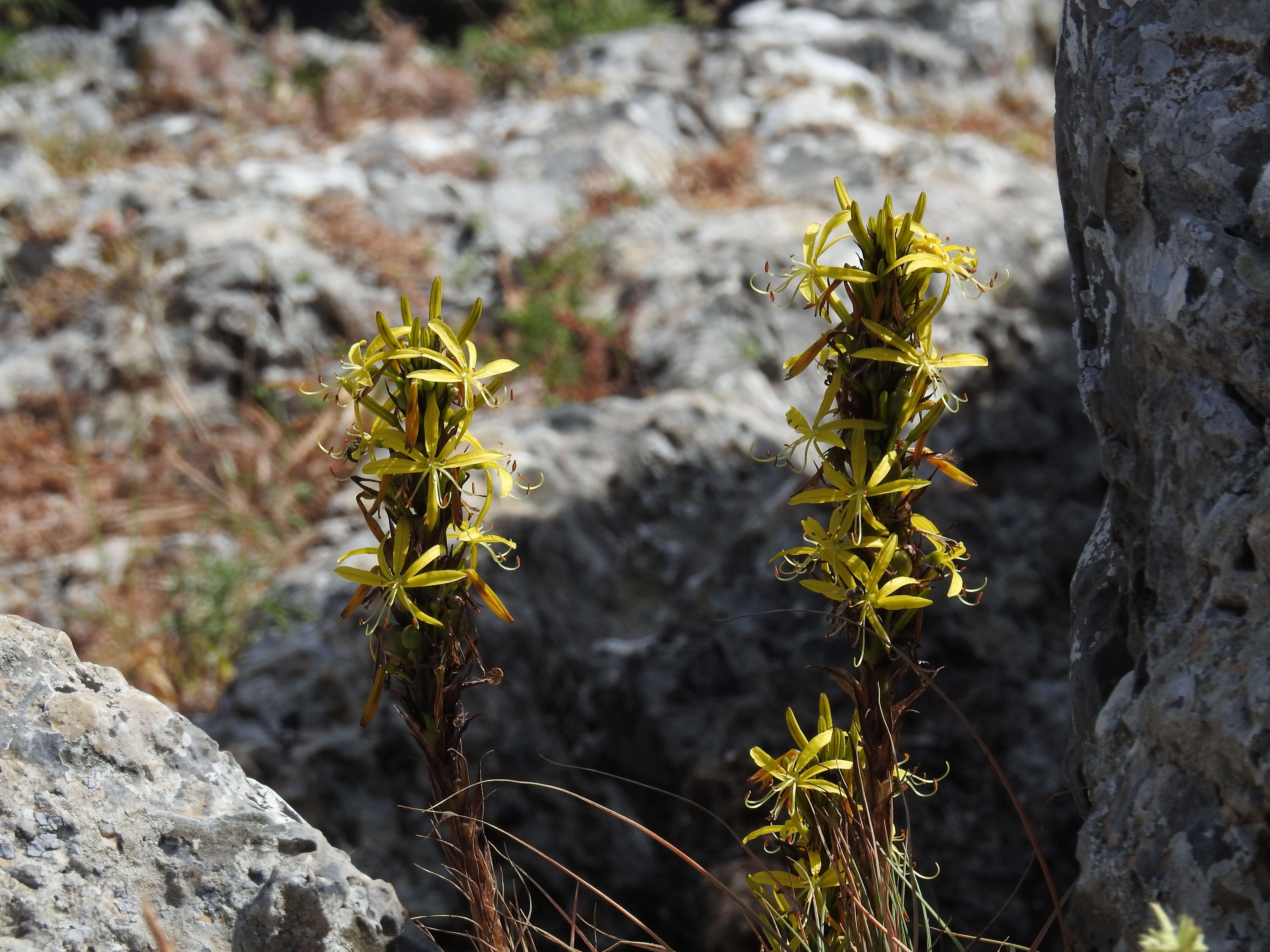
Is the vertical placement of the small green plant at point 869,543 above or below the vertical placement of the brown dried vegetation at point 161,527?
above

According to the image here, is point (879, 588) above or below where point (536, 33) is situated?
below

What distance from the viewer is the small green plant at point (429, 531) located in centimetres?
153

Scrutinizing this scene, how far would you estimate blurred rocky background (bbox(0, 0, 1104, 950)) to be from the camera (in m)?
3.23

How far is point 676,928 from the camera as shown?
313 centimetres

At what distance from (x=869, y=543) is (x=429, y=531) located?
0.67 m

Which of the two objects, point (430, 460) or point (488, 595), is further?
point (488, 595)

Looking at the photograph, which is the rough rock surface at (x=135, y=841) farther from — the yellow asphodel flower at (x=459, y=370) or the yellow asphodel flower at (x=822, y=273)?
the yellow asphodel flower at (x=822, y=273)

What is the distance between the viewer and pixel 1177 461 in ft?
5.56

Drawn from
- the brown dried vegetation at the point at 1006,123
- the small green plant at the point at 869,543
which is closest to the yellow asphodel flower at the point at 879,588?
the small green plant at the point at 869,543

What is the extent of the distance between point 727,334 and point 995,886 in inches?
151

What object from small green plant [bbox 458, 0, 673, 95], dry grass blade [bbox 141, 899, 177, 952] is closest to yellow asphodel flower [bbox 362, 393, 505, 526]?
dry grass blade [bbox 141, 899, 177, 952]

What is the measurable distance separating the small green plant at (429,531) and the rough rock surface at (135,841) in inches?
10.0

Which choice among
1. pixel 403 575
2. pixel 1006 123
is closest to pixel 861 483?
pixel 403 575

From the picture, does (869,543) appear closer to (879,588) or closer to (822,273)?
(879,588)
